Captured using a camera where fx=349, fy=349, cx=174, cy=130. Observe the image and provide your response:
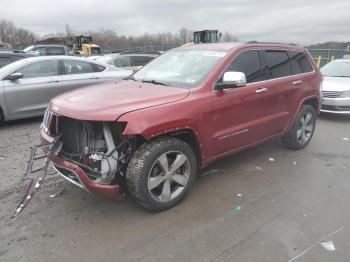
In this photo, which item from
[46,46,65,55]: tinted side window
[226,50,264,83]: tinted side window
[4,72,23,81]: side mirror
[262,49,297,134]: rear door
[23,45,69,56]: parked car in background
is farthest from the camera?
[46,46,65,55]: tinted side window

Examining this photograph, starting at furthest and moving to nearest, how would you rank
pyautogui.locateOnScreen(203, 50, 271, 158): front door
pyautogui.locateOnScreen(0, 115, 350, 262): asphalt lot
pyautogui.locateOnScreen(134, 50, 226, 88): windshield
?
pyautogui.locateOnScreen(134, 50, 226, 88): windshield → pyautogui.locateOnScreen(203, 50, 271, 158): front door → pyautogui.locateOnScreen(0, 115, 350, 262): asphalt lot

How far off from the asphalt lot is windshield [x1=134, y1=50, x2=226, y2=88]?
1.38 m

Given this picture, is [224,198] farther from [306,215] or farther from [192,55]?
[192,55]

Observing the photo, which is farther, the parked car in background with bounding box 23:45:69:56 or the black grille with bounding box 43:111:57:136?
the parked car in background with bounding box 23:45:69:56

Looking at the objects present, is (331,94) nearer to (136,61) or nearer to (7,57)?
(136,61)

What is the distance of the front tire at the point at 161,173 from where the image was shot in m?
3.49

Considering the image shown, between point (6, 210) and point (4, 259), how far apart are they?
93 cm

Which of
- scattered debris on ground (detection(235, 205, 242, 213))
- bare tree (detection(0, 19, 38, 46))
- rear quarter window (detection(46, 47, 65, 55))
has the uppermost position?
bare tree (detection(0, 19, 38, 46))

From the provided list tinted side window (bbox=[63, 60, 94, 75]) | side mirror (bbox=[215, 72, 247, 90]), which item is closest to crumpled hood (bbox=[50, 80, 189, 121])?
side mirror (bbox=[215, 72, 247, 90])

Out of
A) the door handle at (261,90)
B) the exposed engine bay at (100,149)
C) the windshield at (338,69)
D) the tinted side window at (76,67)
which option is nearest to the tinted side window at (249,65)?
the door handle at (261,90)

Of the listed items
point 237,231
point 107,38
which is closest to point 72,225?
point 237,231

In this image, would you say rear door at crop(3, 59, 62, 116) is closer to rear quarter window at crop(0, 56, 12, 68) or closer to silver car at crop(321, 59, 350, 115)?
rear quarter window at crop(0, 56, 12, 68)

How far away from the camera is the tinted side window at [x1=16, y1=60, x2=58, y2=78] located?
762 centimetres

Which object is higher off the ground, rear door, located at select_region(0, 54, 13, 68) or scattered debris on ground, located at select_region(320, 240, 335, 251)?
rear door, located at select_region(0, 54, 13, 68)
